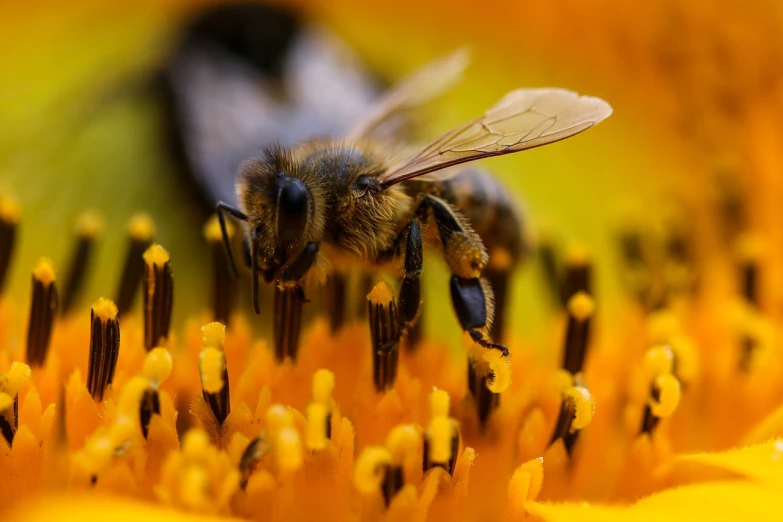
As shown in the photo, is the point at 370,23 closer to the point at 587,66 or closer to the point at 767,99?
the point at 587,66

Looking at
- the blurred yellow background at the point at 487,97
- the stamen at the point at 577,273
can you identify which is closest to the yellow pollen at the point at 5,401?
the blurred yellow background at the point at 487,97

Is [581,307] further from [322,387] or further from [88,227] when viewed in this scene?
[88,227]

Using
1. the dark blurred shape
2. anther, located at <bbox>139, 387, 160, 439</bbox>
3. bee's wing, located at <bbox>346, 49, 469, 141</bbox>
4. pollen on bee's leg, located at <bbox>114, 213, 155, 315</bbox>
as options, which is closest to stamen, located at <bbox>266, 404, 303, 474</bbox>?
anther, located at <bbox>139, 387, 160, 439</bbox>

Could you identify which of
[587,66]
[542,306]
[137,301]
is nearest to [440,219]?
[137,301]

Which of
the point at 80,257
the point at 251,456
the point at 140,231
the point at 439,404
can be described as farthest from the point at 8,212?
the point at 439,404

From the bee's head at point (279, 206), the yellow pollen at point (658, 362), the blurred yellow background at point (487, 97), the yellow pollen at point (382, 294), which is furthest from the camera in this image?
the blurred yellow background at point (487, 97)

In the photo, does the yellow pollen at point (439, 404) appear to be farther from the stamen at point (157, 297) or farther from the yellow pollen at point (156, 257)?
the yellow pollen at point (156, 257)
